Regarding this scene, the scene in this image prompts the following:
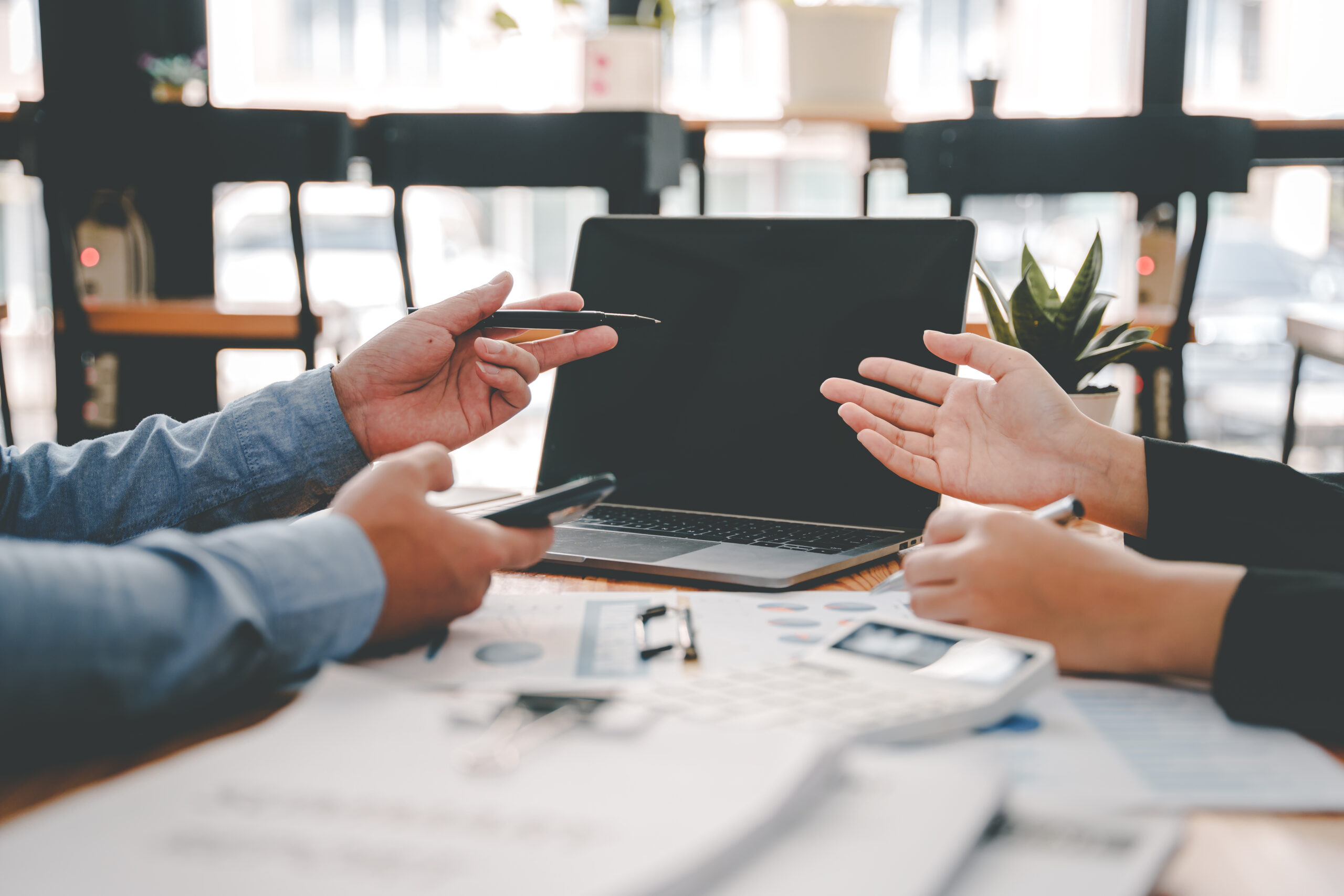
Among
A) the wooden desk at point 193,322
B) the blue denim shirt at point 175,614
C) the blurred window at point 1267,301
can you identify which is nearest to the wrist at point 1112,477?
the blue denim shirt at point 175,614

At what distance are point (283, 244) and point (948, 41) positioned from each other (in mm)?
2318

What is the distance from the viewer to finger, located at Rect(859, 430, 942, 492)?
84 cm

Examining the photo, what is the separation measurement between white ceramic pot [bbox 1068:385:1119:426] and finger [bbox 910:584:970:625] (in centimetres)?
53

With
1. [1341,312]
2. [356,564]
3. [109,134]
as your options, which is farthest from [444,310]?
[1341,312]

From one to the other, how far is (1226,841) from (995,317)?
790 mm

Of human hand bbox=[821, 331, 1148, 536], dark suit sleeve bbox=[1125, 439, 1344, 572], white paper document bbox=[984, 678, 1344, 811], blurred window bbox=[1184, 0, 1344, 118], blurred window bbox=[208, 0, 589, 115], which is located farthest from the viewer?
blurred window bbox=[208, 0, 589, 115]

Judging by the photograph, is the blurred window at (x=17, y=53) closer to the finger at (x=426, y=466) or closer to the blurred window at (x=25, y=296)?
the blurred window at (x=25, y=296)

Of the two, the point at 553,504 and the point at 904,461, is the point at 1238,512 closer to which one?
the point at 904,461

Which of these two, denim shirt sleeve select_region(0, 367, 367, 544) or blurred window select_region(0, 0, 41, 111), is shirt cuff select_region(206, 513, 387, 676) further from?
blurred window select_region(0, 0, 41, 111)

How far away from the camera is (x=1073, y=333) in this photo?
3.41 ft

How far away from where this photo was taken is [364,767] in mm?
347

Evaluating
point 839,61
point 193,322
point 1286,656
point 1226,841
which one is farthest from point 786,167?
point 1226,841

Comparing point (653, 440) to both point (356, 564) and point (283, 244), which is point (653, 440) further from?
point (283, 244)

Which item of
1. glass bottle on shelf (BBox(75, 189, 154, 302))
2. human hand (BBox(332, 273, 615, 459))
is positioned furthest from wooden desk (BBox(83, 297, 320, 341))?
human hand (BBox(332, 273, 615, 459))
